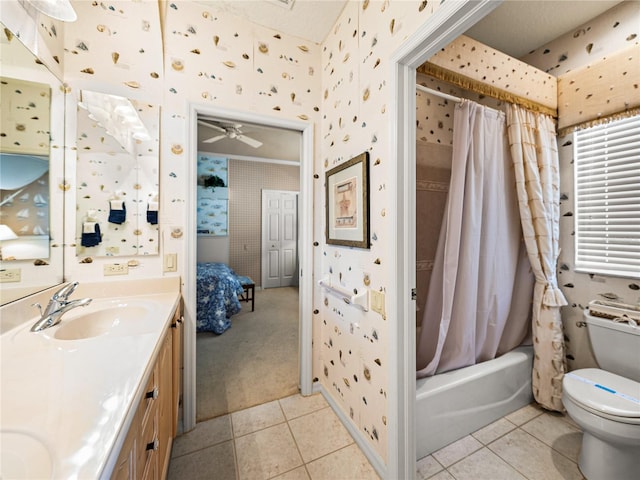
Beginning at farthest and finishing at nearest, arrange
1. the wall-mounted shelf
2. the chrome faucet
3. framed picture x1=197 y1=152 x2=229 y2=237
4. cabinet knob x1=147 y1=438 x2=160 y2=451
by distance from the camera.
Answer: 1. framed picture x1=197 y1=152 x2=229 y2=237
2. the wall-mounted shelf
3. the chrome faucet
4. cabinet knob x1=147 y1=438 x2=160 y2=451

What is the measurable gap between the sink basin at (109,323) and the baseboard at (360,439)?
1312mm

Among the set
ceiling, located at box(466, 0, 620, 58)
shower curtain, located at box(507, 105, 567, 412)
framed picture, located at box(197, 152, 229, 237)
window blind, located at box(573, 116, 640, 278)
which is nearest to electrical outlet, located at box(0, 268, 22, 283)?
shower curtain, located at box(507, 105, 567, 412)

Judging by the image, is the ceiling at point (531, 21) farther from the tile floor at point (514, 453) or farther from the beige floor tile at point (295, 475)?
the beige floor tile at point (295, 475)

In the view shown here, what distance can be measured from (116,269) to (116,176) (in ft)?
1.85

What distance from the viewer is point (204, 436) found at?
1.59 meters

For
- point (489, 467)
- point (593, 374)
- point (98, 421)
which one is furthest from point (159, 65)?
point (593, 374)

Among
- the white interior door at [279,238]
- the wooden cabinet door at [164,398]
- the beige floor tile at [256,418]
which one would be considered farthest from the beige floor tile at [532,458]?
the white interior door at [279,238]

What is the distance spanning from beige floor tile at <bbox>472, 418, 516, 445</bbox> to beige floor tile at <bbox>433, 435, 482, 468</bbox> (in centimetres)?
5

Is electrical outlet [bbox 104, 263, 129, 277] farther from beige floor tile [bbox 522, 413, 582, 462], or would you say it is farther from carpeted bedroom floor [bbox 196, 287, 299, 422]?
beige floor tile [bbox 522, 413, 582, 462]

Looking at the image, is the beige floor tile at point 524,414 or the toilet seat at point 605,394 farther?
the beige floor tile at point 524,414

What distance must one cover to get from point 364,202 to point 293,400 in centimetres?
160

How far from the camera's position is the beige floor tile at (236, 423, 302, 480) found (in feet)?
4.46

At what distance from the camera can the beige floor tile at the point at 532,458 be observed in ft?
4.43

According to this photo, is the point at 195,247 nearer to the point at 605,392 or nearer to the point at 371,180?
the point at 371,180
